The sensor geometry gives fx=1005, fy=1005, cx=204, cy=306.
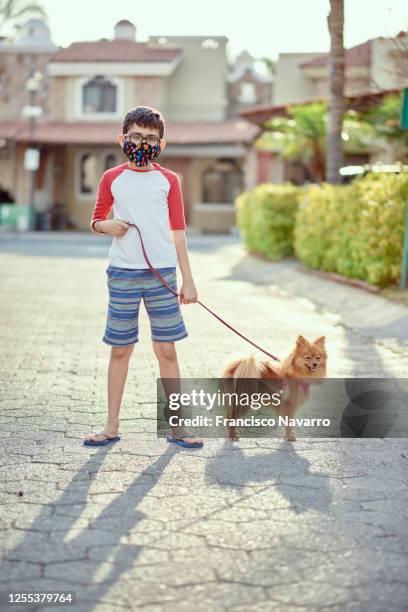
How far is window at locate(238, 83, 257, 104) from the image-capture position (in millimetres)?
50881

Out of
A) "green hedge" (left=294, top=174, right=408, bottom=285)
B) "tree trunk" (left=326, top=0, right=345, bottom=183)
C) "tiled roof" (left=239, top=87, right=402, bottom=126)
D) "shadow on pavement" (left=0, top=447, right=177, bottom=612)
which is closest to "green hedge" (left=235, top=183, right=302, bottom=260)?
"tree trunk" (left=326, top=0, right=345, bottom=183)

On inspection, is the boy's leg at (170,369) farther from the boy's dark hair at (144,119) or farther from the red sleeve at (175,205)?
the boy's dark hair at (144,119)

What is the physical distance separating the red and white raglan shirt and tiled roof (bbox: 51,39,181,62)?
37.5 metres

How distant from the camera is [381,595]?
12.1 ft

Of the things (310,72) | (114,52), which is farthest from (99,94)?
(310,72)

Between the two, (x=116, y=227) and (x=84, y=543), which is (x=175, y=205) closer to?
(x=116, y=227)

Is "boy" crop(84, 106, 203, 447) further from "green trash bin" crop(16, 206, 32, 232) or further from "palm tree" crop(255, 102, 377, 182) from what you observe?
"green trash bin" crop(16, 206, 32, 232)

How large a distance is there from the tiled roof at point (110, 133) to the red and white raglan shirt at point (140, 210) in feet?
108

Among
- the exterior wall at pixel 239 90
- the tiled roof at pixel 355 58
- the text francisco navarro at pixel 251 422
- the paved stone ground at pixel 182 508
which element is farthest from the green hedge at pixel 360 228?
the exterior wall at pixel 239 90

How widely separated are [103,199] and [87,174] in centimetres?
3930

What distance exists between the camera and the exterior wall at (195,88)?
4412 cm

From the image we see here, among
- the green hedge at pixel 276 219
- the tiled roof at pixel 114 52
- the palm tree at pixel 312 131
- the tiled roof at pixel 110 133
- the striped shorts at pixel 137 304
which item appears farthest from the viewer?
the tiled roof at pixel 114 52

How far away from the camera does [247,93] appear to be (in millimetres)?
51062

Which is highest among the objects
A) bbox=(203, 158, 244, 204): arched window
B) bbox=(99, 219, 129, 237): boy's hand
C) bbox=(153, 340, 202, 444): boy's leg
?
bbox=(99, 219, 129, 237): boy's hand
